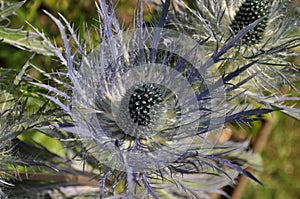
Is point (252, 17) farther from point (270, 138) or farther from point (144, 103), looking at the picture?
point (270, 138)

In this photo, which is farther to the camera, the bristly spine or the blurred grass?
the blurred grass

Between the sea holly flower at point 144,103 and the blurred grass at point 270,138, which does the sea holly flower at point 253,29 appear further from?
the blurred grass at point 270,138

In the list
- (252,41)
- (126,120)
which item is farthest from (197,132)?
(252,41)

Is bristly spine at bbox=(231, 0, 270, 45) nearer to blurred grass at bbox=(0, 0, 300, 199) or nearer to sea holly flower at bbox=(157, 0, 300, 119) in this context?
sea holly flower at bbox=(157, 0, 300, 119)

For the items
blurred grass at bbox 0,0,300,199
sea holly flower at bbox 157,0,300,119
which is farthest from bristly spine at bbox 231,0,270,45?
blurred grass at bbox 0,0,300,199

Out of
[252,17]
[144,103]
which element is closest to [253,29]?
[252,17]

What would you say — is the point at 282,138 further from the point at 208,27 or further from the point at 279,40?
the point at 208,27
